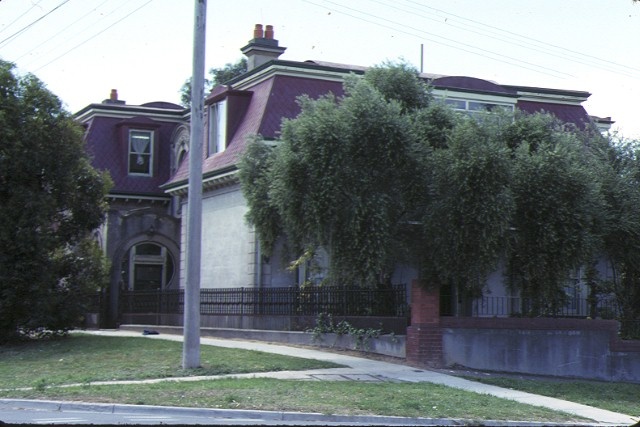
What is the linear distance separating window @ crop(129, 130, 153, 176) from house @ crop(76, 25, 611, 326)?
1.6 inches

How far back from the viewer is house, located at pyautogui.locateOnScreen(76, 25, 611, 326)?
99.6 ft

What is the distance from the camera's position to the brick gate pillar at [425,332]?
20.8 metres

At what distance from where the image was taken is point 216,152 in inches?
1303

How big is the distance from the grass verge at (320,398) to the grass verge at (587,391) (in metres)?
2.15

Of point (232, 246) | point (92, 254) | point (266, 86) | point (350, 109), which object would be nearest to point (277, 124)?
point (266, 86)

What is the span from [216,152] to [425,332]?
1422 cm

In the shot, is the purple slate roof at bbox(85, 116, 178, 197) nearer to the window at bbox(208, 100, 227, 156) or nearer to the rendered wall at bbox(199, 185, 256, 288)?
the rendered wall at bbox(199, 185, 256, 288)

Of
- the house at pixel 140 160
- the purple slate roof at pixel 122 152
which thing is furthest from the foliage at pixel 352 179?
the purple slate roof at pixel 122 152

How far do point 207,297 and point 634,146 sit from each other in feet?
45.5

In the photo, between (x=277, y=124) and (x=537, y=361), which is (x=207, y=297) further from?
(x=537, y=361)

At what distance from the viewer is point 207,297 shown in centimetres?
3138

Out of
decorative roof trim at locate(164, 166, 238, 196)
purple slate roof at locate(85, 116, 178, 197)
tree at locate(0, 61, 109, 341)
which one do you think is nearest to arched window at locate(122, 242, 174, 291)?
purple slate roof at locate(85, 116, 178, 197)

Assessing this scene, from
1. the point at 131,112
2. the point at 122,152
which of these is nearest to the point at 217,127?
the point at 122,152

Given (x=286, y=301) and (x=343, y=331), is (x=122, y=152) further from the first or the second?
(x=343, y=331)
